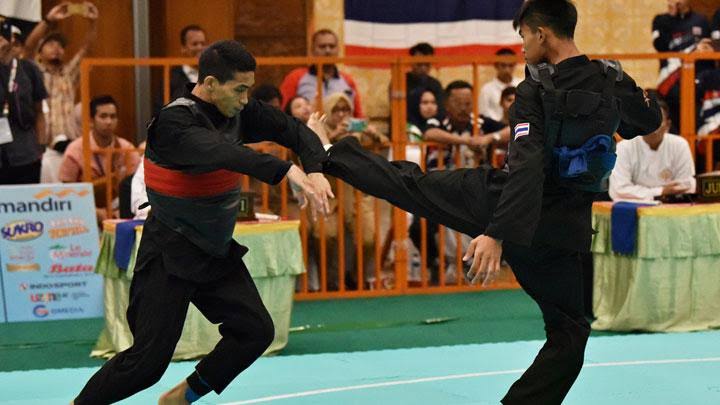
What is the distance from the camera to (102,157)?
11062mm

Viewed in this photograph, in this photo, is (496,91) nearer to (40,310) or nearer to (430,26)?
(430,26)

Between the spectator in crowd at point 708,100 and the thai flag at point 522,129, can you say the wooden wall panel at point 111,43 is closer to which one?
the spectator in crowd at point 708,100

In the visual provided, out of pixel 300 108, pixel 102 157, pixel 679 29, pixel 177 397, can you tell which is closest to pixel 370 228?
pixel 300 108

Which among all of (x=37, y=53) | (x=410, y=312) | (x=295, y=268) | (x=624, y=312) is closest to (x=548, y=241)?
(x=295, y=268)

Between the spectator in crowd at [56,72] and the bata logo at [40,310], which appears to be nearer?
the bata logo at [40,310]

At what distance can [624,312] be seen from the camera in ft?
32.4

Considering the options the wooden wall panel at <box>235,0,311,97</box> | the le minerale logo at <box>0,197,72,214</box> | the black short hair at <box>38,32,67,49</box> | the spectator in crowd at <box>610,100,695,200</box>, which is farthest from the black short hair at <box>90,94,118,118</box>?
the spectator in crowd at <box>610,100,695,200</box>

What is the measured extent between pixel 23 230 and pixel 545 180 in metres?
5.77

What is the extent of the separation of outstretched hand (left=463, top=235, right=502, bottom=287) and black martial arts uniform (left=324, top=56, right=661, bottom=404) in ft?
0.59

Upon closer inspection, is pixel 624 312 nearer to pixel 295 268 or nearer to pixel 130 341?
pixel 295 268

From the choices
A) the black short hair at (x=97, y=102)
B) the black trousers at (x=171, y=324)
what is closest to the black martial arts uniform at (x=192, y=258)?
the black trousers at (x=171, y=324)

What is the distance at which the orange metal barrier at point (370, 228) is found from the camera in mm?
11227

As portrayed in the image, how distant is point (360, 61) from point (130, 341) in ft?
10.5

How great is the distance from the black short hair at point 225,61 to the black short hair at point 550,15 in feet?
4.05
